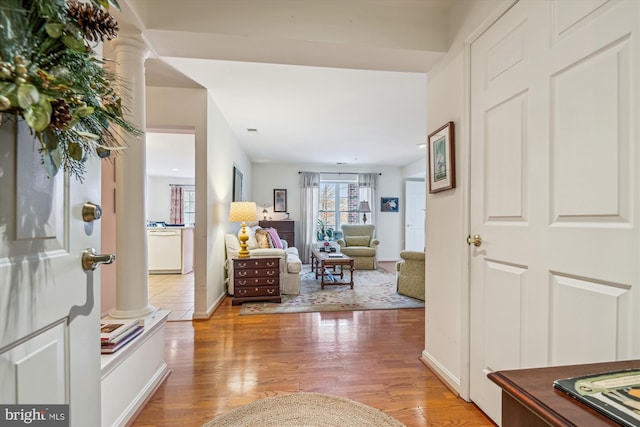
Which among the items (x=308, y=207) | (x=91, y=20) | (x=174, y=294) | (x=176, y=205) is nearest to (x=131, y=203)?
(x=91, y=20)

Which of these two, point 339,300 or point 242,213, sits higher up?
point 242,213

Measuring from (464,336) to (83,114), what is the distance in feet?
6.64

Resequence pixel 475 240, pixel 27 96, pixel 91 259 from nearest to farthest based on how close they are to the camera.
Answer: pixel 27 96
pixel 91 259
pixel 475 240

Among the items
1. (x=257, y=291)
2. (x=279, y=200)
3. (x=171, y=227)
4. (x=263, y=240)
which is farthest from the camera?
(x=279, y=200)

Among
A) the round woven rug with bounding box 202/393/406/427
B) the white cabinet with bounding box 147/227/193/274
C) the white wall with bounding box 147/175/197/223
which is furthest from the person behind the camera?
the white wall with bounding box 147/175/197/223

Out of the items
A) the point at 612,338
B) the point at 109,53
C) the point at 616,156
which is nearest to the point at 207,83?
the point at 109,53

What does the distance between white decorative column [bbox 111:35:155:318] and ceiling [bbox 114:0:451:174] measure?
0.17 metres

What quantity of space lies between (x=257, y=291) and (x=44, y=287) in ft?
9.73

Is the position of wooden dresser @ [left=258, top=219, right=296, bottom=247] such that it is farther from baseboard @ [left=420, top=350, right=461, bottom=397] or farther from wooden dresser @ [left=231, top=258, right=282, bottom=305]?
baseboard @ [left=420, top=350, right=461, bottom=397]

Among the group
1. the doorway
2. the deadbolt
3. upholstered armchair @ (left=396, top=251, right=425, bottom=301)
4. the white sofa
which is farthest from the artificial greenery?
upholstered armchair @ (left=396, top=251, right=425, bottom=301)

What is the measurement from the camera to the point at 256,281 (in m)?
3.55

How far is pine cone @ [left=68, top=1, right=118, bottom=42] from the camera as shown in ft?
2.11

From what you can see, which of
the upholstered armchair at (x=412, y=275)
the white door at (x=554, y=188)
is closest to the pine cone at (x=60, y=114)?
the white door at (x=554, y=188)

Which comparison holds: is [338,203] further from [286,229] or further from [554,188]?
[554,188]
